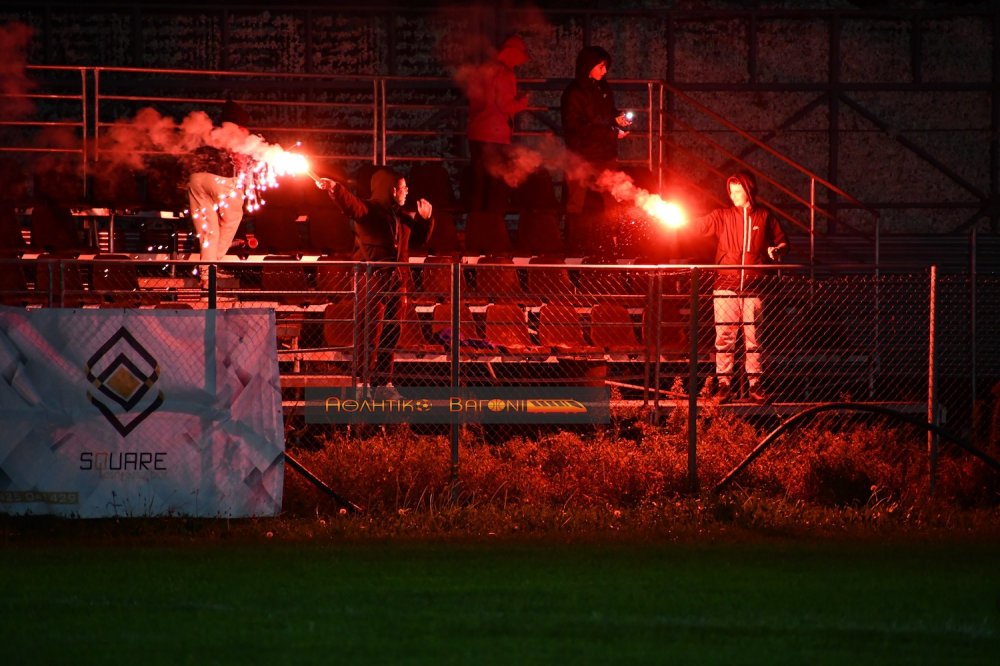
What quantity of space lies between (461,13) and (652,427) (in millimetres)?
10155

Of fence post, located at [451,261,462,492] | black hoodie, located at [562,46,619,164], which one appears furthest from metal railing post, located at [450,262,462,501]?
black hoodie, located at [562,46,619,164]

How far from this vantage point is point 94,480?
34.8 feet

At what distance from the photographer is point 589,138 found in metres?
16.2

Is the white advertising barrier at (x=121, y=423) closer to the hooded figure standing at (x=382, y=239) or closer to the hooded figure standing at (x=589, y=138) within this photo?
the hooded figure standing at (x=382, y=239)

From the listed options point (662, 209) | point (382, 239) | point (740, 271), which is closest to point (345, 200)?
point (382, 239)

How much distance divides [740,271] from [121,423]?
671 centimetres

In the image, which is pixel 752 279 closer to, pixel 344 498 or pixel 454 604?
pixel 344 498

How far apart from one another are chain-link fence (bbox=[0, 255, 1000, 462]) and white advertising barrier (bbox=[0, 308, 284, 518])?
172cm

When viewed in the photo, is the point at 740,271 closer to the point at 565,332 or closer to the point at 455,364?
the point at 565,332

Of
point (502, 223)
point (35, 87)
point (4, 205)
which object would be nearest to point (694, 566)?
point (502, 223)

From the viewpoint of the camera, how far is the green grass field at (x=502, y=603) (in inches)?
290

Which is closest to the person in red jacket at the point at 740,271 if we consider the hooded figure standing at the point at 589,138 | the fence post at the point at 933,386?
the hooded figure standing at the point at 589,138

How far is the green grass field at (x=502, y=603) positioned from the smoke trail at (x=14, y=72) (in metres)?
10.9

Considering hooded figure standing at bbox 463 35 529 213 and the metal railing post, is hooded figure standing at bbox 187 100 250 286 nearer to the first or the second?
hooded figure standing at bbox 463 35 529 213
